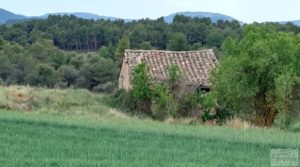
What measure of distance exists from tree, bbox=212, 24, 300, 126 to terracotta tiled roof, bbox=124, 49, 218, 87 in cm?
1087

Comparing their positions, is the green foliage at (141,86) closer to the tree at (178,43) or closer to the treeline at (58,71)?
the treeline at (58,71)

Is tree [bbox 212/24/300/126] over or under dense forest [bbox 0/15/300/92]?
over

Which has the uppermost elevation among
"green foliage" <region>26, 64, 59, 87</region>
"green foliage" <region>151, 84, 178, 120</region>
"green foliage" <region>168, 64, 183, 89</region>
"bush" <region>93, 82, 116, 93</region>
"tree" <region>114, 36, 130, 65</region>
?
"green foliage" <region>168, 64, 183, 89</region>

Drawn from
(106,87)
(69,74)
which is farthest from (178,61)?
(69,74)

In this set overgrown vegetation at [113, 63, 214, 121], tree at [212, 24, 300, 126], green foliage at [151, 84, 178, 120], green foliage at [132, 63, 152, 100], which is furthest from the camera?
green foliage at [132, 63, 152, 100]

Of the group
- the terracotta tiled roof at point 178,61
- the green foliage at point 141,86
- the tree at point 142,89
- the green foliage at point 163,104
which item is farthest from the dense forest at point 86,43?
the green foliage at point 163,104

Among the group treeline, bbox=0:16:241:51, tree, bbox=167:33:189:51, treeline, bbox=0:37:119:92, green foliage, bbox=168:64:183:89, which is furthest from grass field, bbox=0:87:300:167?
treeline, bbox=0:16:241:51

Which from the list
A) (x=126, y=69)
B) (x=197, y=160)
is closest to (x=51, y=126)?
(x=197, y=160)

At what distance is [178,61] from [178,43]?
21.1 metres

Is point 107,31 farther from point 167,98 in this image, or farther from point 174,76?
point 167,98

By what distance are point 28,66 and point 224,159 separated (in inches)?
1702

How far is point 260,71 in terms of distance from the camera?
64.3 feet

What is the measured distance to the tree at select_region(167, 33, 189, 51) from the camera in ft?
177

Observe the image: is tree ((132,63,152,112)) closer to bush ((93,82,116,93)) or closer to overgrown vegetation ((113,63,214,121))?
overgrown vegetation ((113,63,214,121))
